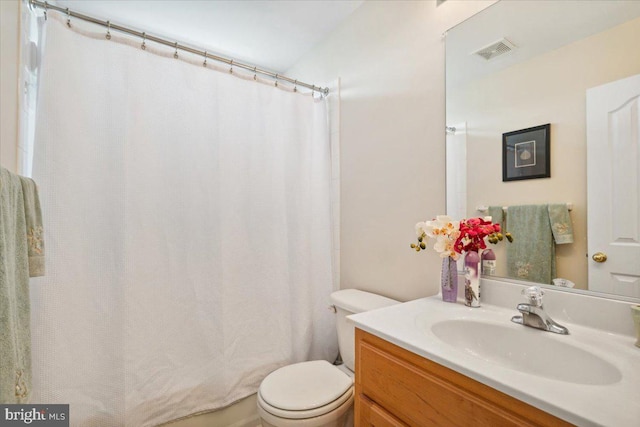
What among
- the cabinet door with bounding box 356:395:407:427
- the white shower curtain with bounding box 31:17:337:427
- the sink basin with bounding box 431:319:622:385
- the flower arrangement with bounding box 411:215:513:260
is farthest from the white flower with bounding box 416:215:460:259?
the white shower curtain with bounding box 31:17:337:427

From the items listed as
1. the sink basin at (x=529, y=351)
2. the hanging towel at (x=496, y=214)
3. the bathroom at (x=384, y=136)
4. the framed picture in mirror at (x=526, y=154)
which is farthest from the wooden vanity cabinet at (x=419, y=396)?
the framed picture in mirror at (x=526, y=154)

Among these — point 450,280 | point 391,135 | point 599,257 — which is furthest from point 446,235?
point 391,135

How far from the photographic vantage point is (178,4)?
66.2 inches

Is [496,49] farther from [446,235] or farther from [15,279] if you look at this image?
[15,279]

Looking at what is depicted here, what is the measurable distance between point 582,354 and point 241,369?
1453 mm

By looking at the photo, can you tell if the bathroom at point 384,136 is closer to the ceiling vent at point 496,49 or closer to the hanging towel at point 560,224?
the hanging towel at point 560,224

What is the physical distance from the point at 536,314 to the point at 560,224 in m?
0.31

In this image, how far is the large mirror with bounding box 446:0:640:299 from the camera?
0.83 m

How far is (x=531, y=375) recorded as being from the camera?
0.61 metres

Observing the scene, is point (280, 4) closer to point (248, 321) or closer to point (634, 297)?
point (248, 321)

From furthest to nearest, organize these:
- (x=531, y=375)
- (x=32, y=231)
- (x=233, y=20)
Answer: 1. (x=233, y=20)
2. (x=32, y=231)
3. (x=531, y=375)

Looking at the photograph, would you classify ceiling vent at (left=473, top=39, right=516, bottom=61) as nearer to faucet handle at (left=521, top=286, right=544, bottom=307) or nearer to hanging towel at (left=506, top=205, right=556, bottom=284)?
hanging towel at (left=506, top=205, right=556, bottom=284)

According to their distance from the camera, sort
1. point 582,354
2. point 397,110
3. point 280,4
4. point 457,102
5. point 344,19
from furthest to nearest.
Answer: point 344,19
point 280,4
point 397,110
point 457,102
point 582,354

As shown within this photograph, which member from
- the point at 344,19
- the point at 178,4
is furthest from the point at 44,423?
the point at 344,19
